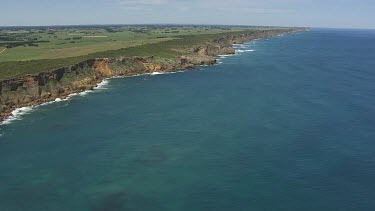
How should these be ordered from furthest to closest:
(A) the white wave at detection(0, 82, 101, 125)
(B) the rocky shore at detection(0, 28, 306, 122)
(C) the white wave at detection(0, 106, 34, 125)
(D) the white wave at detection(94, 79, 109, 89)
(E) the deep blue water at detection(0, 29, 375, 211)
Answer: (D) the white wave at detection(94, 79, 109, 89), (B) the rocky shore at detection(0, 28, 306, 122), (A) the white wave at detection(0, 82, 101, 125), (C) the white wave at detection(0, 106, 34, 125), (E) the deep blue water at detection(0, 29, 375, 211)

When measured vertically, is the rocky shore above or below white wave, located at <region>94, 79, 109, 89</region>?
above

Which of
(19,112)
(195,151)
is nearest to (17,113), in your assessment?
(19,112)

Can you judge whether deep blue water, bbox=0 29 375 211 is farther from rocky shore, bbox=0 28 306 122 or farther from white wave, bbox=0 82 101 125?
rocky shore, bbox=0 28 306 122

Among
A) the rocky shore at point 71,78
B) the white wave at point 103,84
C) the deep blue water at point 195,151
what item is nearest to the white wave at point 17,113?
the rocky shore at point 71,78

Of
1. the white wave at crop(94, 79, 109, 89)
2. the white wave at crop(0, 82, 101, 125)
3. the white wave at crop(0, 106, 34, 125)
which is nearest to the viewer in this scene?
the white wave at crop(0, 106, 34, 125)

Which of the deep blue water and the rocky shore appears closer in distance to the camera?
the deep blue water

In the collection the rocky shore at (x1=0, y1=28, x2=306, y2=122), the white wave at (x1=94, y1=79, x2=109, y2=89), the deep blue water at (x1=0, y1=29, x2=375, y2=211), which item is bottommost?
the deep blue water at (x1=0, y1=29, x2=375, y2=211)

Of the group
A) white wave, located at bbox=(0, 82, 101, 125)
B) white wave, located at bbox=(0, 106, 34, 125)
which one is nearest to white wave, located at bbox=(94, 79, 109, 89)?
white wave, located at bbox=(0, 82, 101, 125)
